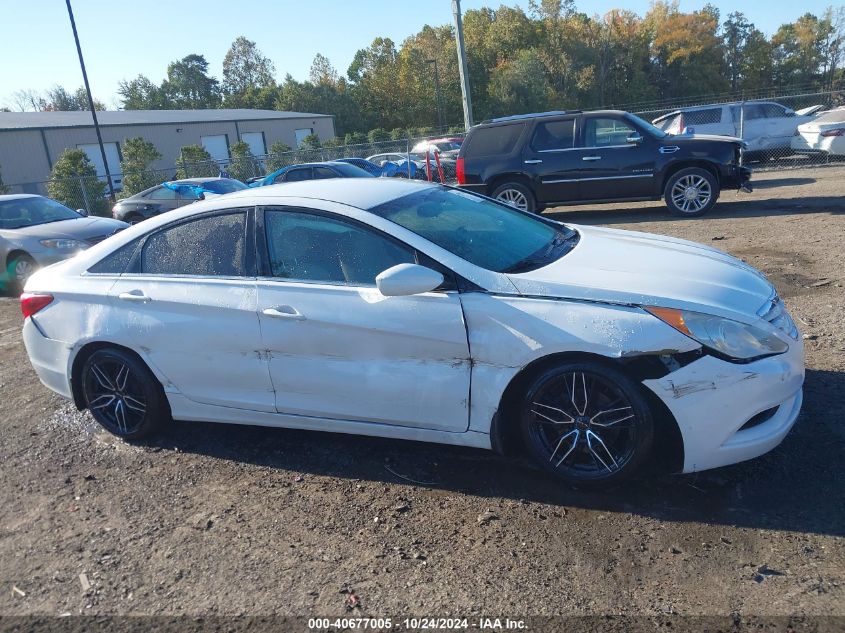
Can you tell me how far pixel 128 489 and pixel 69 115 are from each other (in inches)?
1697

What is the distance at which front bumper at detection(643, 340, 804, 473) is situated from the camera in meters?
3.07

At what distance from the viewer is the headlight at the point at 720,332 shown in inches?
122

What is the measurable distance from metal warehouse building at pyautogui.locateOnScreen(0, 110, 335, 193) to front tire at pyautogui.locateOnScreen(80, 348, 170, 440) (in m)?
21.9

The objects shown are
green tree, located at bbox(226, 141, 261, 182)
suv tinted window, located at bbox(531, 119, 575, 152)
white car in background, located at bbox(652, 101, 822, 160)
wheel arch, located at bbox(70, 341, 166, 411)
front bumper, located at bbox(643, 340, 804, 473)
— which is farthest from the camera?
green tree, located at bbox(226, 141, 261, 182)

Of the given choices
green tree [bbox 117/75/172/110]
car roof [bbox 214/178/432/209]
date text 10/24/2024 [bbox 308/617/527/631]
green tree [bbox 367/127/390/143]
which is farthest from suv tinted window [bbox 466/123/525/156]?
green tree [bbox 117/75/172/110]

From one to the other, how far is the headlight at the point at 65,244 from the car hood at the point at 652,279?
8.66m

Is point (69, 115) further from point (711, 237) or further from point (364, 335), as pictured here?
point (364, 335)

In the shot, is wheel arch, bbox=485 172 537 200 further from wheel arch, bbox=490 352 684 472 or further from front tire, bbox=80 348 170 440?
wheel arch, bbox=490 352 684 472

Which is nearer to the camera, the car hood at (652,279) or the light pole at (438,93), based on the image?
the car hood at (652,279)

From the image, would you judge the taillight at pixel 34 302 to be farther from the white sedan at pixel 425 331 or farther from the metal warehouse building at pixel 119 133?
the metal warehouse building at pixel 119 133

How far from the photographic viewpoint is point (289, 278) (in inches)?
152

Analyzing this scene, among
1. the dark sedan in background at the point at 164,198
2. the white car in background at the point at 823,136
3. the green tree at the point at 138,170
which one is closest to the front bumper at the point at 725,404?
the dark sedan in background at the point at 164,198

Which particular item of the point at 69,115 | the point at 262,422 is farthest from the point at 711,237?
the point at 69,115

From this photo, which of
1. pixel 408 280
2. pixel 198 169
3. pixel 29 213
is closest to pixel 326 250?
pixel 408 280
